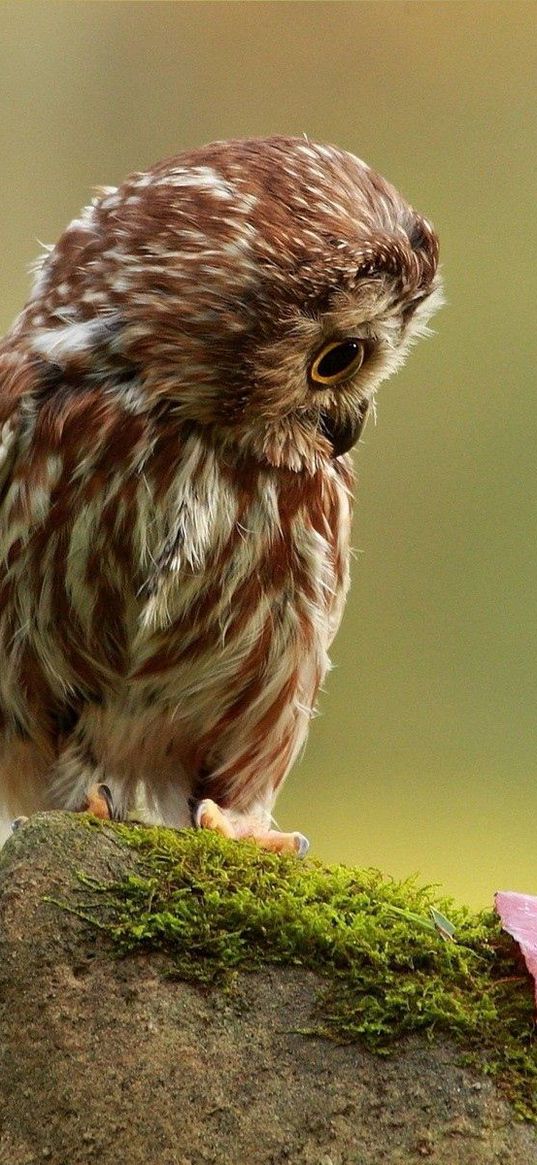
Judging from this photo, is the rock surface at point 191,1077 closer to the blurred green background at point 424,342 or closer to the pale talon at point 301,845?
the pale talon at point 301,845

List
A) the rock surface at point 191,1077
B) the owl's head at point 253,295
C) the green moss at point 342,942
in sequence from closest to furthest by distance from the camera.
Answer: the rock surface at point 191,1077, the green moss at point 342,942, the owl's head at point 253,295

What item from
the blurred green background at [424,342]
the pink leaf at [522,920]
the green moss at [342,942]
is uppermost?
the blurred green background at [424,342]

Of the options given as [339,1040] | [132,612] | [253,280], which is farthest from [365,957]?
[253,280]

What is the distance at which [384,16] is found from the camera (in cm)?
817

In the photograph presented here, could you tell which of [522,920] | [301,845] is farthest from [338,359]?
[522,920]

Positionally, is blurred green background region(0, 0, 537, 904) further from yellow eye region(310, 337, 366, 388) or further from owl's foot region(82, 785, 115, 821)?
yellow eye region(310, 337, 366, 388)

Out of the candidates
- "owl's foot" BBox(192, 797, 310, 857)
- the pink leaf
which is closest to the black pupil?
"owl's foot" BBox(192, 797, 310, 857)

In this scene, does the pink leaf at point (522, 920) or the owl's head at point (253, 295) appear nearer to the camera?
the pink leaf at point (522, 920)

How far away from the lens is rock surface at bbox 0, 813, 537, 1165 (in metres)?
1.91

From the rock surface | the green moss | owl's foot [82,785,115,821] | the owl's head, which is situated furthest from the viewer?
owl's foot [82,785,115,821]

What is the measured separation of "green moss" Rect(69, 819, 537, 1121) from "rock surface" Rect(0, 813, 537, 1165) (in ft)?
0.10

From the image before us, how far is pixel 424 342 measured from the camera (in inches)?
283

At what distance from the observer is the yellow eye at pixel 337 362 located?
271 centimetres

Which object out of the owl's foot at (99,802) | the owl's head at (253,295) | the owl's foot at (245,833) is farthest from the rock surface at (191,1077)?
the owl's head at (253,295)
